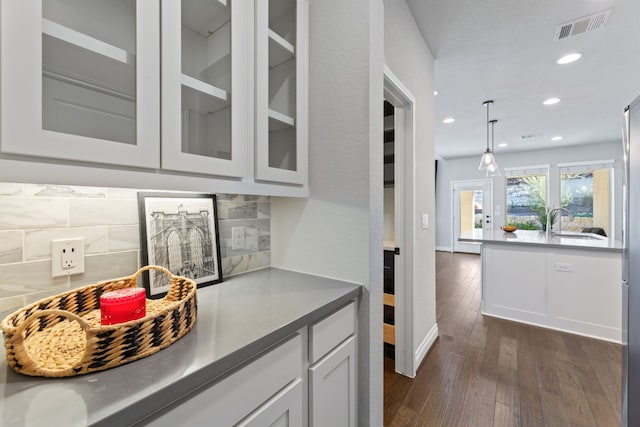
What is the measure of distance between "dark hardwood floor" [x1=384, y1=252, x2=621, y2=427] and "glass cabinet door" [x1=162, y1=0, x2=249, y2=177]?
67.8 inches

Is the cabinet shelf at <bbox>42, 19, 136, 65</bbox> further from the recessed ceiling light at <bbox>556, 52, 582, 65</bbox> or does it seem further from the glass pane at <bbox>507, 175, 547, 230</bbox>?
the glass pane at <bbox>507, 175, 547, 230</bbox>

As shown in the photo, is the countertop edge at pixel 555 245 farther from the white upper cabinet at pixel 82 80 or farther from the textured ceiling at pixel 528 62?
the white upper cabinet at pixel 82 80

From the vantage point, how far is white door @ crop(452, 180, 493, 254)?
7180 millimetres


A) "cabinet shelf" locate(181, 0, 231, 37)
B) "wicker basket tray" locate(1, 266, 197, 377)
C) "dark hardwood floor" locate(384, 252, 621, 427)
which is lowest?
"dark hardwood floor" locate(384, 252, 621, 427)

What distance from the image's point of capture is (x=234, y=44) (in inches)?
37.3

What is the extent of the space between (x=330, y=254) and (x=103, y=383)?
873mm

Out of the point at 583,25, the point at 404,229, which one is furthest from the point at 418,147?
the point at 583,25

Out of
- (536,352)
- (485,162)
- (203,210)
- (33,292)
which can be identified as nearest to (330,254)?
(203,210)

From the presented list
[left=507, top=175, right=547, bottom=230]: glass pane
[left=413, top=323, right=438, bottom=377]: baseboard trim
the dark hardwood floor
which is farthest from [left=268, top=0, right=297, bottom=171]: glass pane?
[left=507, top=175, right=547, bottom=230]: glass pane

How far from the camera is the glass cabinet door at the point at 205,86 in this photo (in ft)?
2.54

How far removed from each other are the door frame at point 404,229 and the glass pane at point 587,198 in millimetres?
6264

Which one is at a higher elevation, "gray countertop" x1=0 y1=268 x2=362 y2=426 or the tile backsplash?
the tile backsplash

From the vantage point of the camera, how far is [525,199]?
6613 mm

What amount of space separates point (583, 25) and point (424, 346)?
2831mm
